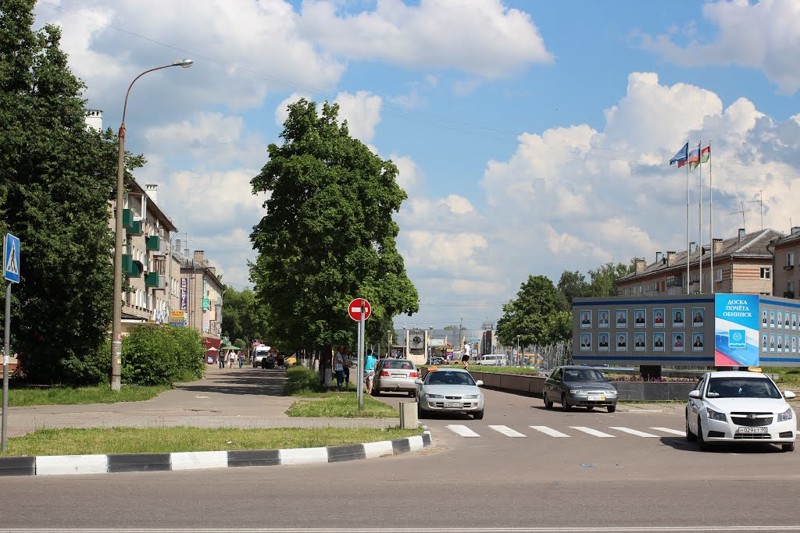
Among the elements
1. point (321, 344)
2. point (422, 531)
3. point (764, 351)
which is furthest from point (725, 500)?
point (764, 351)

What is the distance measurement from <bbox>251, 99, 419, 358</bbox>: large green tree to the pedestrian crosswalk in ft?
46.7

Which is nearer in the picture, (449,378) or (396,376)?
(449,378)

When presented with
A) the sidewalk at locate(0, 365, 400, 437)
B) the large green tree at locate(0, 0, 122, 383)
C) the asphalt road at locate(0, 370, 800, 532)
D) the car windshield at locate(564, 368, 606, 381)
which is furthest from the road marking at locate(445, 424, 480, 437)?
the large green tree at locate(0, 0, 122, 383)

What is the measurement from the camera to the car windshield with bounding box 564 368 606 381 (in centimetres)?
3200

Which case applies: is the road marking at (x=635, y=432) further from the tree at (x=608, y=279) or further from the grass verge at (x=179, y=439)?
the tree at (x=608, y=279)

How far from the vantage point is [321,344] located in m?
38.3

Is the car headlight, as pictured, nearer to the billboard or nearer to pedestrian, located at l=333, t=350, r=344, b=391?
pedestrian, located at l=333, t=350, r=344, b=391

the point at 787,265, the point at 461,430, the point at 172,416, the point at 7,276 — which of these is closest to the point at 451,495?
A: the point at 7,276

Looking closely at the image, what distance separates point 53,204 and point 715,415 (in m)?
24.5

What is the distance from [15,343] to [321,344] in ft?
36.8

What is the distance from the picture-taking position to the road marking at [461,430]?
21.7 meters

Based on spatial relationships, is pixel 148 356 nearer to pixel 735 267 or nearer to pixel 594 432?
pixel 594 432

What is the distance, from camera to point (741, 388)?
18531mm

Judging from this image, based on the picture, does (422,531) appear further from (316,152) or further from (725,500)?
(316,152)
